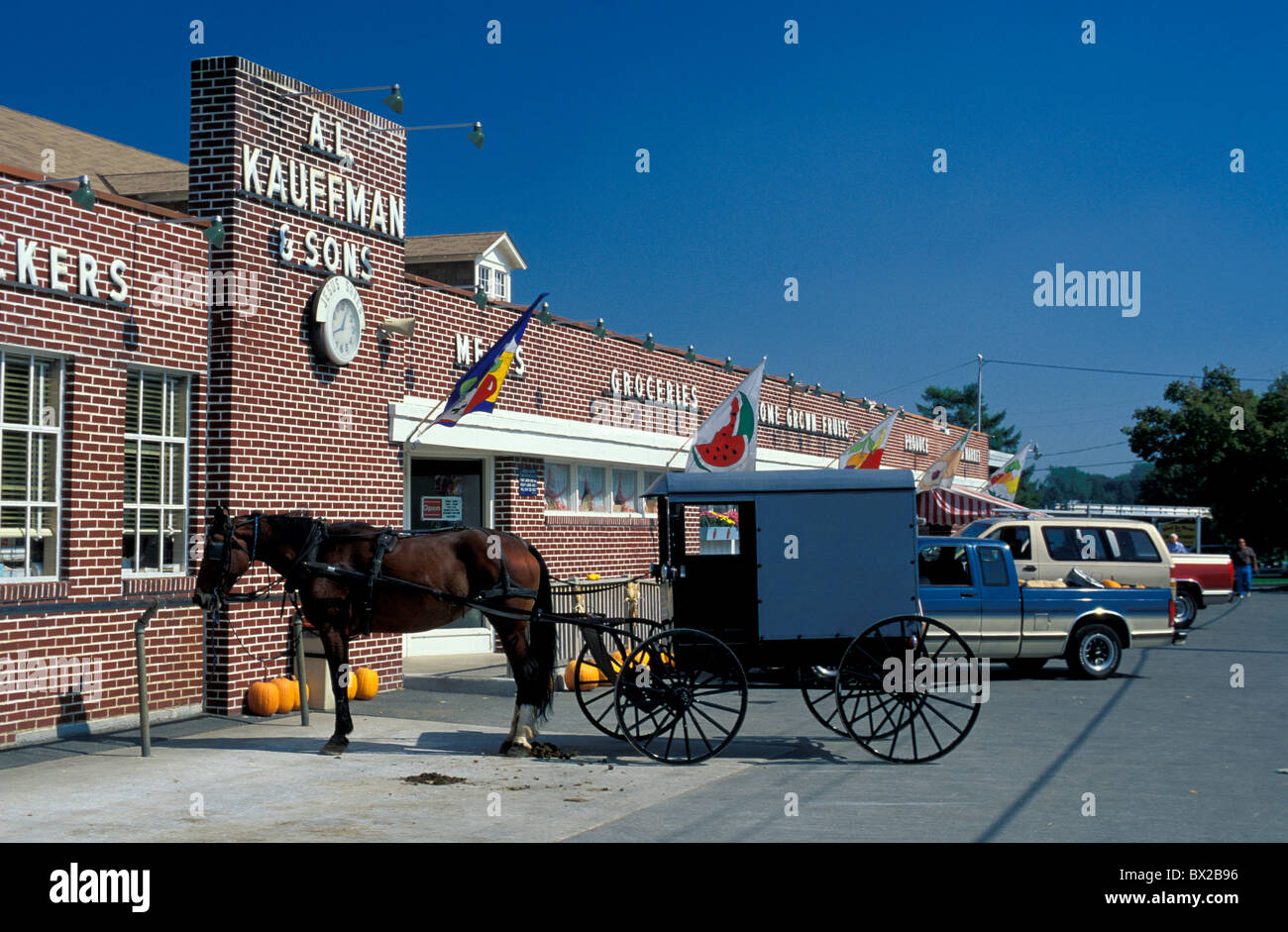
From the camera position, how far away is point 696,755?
11258 millimetres

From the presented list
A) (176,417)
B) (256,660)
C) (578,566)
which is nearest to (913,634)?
Answer: (256,660)

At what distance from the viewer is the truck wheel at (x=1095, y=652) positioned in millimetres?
17672

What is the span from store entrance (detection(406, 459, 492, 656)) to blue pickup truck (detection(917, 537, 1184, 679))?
6.58 m

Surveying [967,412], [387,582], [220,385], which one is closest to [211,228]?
[220,385]

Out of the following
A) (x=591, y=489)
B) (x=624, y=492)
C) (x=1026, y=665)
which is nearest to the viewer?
(x=1026, y=665)

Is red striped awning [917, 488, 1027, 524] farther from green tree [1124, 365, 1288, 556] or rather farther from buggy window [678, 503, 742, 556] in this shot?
green tree [1124, 365, 1288, 556]

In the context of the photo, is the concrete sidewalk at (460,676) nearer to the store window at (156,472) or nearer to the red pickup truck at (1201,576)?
the store window at (156,472)

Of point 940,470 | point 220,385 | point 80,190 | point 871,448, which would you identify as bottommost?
point 220,385

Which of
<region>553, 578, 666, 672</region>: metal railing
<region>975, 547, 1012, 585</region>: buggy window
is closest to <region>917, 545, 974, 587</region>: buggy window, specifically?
<region>975, 547, 1012, 585</region>: buggy window

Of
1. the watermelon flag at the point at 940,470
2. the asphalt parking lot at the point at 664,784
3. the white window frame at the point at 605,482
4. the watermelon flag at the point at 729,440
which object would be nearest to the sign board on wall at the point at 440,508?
the white window frame at the point at 605,482

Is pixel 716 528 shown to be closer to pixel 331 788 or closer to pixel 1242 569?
pixel 331 788

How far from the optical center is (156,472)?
12680mm

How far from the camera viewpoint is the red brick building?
11.3m

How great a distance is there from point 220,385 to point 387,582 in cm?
353
